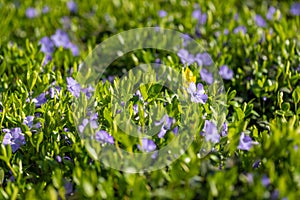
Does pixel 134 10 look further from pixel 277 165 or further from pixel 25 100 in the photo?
pixel 277 165

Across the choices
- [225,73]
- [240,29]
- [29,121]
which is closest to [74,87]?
[29,121]

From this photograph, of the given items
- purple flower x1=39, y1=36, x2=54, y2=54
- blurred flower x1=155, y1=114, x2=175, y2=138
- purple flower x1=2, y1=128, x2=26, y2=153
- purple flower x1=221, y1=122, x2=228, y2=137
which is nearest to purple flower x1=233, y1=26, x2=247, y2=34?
purple flower x1=39, y1=36, x2=54, y2=54

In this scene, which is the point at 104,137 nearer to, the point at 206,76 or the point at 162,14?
the point at 206,76

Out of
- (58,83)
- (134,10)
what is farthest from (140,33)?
(58,83)

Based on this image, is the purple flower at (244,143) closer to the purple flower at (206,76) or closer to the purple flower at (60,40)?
the purple flower at (206,76)

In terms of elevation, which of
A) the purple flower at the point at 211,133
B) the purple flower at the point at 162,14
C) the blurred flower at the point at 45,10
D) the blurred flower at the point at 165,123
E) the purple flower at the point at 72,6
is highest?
the purple flower at the point at 72,6

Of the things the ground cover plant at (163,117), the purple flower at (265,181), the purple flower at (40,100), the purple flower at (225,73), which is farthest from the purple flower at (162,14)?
the purple flower at (265,181)
